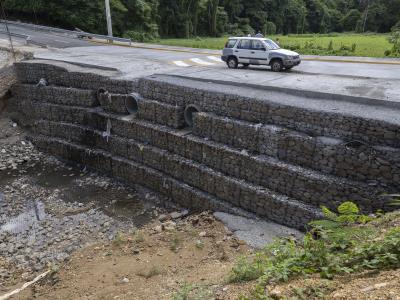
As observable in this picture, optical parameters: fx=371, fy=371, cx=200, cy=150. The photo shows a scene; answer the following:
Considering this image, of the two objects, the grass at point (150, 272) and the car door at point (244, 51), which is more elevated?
the car door at point (244, 51)

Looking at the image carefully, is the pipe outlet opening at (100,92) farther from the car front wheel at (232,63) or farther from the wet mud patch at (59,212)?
the car front wheel at (232,63)

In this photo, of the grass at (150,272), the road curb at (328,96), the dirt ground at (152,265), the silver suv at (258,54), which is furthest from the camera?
the silver suv at (258,54)

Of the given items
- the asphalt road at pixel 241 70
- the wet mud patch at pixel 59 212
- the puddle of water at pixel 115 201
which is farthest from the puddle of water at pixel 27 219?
the asphalt road at pixel 241 70

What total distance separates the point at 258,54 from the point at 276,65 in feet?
3.40

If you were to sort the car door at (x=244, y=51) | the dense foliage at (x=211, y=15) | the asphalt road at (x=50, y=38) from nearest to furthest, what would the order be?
the car door at (x=244, y=51)
the asphalt road at (x=50, y=38)
the dense foliage at (x=211, y=15)

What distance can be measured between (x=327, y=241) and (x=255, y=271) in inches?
53.1

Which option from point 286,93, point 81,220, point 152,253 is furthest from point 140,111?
point 152,253

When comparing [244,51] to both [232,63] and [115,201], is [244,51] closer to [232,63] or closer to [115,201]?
[232,63]

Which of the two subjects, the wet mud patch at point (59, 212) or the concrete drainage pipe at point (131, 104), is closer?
the wet mud patch at point (59, 212)

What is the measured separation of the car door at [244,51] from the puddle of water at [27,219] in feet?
36.7

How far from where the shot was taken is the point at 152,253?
9.91 meters

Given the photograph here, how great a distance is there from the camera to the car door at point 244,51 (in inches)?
709

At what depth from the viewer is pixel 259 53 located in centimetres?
1767

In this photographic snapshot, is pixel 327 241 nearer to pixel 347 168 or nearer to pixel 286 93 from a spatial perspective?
pixel 347 168
